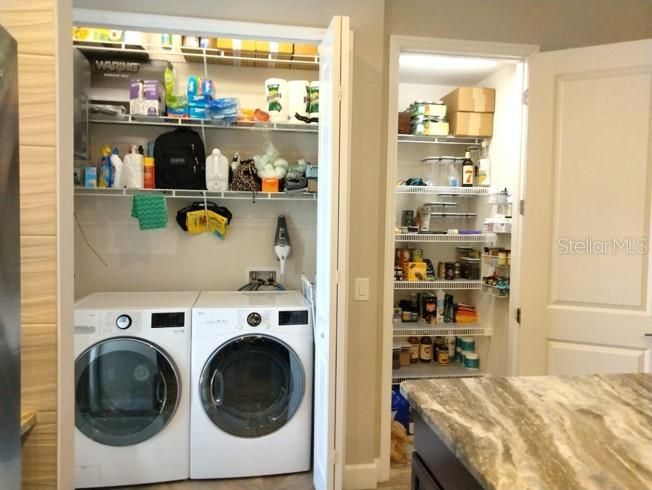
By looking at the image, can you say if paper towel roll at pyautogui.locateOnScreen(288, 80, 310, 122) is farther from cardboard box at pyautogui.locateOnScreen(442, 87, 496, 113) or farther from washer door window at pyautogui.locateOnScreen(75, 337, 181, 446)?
washer door window at pyautogui.locateOnScreen(75, 337, 181, 446)

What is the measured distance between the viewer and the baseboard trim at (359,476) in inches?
88.9

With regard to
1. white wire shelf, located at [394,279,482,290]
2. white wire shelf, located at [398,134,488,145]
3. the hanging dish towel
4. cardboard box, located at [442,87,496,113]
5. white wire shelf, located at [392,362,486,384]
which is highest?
cardboard box, located at [442,87,496,113]

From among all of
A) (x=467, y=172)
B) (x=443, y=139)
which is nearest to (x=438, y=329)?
(x=467, y=172)

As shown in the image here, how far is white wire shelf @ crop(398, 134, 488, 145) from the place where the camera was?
10.7ft

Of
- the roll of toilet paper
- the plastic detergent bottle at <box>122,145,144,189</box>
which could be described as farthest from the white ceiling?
the plastic detergent bottle at <box>122,145,144,189</box>

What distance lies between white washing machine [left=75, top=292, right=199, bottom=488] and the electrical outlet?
28.5 inches

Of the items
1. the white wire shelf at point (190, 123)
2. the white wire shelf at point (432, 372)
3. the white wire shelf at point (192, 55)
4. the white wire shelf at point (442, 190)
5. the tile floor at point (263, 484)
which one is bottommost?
the tile floor at point (263, 484)

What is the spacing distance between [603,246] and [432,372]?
5.19 ft

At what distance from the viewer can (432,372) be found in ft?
10.8

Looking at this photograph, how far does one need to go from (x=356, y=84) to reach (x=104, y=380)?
202cm

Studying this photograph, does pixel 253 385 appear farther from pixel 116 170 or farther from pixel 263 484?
pixel 116 170

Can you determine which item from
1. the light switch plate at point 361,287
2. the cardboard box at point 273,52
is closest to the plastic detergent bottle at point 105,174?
the cardboard box at point 273,52

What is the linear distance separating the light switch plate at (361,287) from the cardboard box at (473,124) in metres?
1.68

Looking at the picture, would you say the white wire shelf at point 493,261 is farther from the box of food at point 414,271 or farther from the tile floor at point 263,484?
the tile floor at point 263,484
